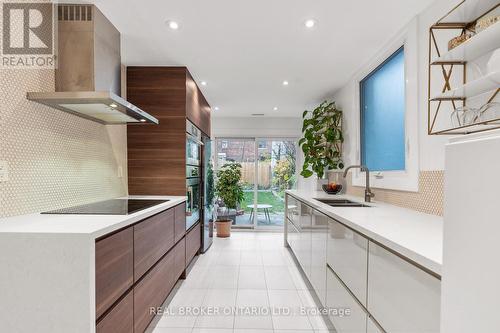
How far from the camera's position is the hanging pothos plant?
370 cm

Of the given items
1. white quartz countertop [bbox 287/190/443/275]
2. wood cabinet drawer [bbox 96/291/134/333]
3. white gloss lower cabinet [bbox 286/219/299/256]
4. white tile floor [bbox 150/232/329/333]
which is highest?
white quartz countertop [bbox 287/190/443/275]

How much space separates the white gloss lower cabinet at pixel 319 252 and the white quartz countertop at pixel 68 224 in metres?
1.41

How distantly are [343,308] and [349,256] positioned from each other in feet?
1.19

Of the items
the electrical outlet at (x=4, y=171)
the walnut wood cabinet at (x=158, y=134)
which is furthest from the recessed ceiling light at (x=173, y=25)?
the electrical outlet at (x=4, y=171)

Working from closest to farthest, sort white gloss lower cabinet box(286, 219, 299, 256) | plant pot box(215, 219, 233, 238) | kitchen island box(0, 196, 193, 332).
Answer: kitchen island box(0, 196, 193, 332), white gloss lower cabinet box(286, 219, 299, 256), plant pot box(215, 219, 233, 238)

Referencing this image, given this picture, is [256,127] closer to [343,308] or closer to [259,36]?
[259,36]

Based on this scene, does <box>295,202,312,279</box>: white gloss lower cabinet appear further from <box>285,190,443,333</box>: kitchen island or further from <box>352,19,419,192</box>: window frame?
<box>352,19,419,192</box>: window frame

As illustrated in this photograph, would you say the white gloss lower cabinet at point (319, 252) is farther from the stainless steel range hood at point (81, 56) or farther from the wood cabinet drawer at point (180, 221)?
the stainless steel range hood at point (81, 56)

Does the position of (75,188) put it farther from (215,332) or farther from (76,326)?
(215,332)

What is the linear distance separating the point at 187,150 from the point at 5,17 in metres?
1.81

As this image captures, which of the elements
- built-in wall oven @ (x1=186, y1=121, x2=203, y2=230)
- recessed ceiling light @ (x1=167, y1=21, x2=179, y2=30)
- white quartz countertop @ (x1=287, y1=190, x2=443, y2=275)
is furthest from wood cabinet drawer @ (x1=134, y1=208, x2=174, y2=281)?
recessed ceiling light @ (x1=167, y1=21, x2=179, y2=30)

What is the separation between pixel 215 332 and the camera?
A: 6.48ft

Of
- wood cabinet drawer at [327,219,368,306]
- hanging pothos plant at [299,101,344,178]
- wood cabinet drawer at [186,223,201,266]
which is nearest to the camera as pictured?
wood cabinet drawer at [327,219,368,306]

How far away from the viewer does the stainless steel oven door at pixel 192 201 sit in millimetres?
3084
